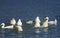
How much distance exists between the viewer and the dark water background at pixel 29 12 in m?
30.4

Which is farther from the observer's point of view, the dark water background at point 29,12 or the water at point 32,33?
the dark water background at point 29,12

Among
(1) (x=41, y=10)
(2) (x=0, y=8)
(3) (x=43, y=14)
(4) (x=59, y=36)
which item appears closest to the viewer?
(4) (x=59, y=36)

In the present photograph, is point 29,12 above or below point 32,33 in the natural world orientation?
above

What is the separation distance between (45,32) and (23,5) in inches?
837

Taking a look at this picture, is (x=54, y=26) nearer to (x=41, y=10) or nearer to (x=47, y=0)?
(x=41, y=10)

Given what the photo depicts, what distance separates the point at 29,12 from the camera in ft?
146

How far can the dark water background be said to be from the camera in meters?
30.4

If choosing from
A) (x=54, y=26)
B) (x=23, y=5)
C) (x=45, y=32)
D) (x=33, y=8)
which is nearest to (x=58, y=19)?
(x=54, y=26)

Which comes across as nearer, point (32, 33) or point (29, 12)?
point (32, 33)

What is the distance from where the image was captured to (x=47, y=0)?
55.6 metres

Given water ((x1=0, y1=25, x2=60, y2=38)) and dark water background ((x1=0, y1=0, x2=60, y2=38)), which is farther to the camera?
dark water background ((x1=0, y1=0, x2=60, y2=38))

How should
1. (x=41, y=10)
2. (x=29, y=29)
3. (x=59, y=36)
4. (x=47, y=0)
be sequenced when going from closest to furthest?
(x=59, y=36), (x=29, y=29), (x=41, y=10), (x=47, y=0)

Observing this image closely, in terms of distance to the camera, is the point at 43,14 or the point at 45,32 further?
the point at 43,14

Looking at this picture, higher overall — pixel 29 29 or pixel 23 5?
pixel 23 5
